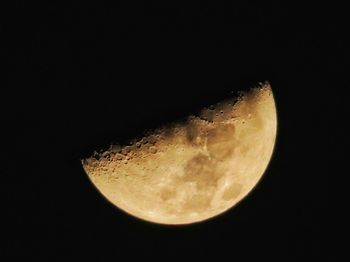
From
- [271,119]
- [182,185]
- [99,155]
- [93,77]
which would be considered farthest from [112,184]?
[271,119]

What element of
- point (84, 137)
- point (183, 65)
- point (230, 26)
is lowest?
point (84, 137)

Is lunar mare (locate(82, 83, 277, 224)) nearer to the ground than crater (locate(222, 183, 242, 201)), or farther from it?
farther from it

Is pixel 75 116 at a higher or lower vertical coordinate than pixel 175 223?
higher

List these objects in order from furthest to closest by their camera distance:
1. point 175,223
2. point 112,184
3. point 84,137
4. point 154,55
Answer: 1. point 175,223
2. point 112,184
3. point 84,137
4. point 154,55

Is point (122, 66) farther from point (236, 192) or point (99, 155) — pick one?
point (236, 192)

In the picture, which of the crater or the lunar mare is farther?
the crater

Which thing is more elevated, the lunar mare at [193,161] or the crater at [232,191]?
the lunar mare at [193,161]

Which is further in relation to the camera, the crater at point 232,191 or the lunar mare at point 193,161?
the crater at point 232,191

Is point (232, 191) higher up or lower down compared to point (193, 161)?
lower down
